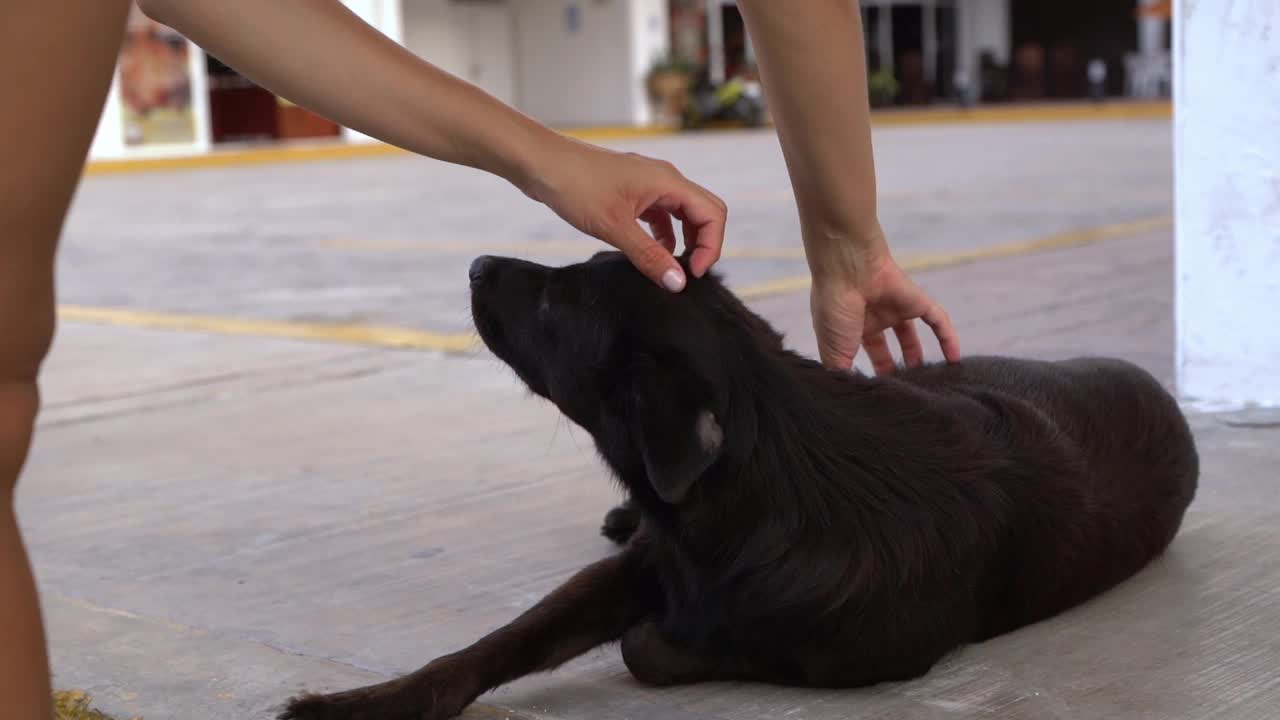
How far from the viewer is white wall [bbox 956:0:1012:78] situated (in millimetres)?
41562

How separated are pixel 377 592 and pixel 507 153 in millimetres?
1126

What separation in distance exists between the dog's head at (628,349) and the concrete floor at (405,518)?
43 centimetres

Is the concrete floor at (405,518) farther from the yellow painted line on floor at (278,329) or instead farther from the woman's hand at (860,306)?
the woman's hand at (860,306)

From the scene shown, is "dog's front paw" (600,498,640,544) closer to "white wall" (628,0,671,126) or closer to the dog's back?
the dog's back

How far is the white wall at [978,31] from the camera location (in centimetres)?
4156

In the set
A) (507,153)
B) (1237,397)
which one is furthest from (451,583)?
(1237,397)

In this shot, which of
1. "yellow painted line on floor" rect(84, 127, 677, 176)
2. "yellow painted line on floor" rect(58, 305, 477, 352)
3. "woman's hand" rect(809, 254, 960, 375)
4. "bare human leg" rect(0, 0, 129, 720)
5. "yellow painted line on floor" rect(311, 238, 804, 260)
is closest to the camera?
"bare human leg" rect(0, 0, 129, 720)

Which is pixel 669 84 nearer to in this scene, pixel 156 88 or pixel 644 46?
pixel 644 46

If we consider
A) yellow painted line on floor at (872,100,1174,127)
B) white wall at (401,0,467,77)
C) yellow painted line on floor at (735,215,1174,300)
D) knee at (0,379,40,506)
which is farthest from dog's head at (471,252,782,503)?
white wall at (401,0,467,77)

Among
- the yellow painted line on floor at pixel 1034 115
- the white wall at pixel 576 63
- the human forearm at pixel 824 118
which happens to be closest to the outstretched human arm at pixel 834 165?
the human forearm at pixel 824 118

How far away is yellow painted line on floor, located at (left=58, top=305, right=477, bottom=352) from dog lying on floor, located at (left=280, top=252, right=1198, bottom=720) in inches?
126

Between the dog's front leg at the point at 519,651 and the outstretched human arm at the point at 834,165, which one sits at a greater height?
the outstretched human arm at the point at 834,165

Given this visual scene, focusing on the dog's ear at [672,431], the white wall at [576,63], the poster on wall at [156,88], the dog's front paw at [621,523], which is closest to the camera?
the dog's ear at [672,431]

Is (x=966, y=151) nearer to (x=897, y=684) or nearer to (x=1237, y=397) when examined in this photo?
(x=1237, y=397)
